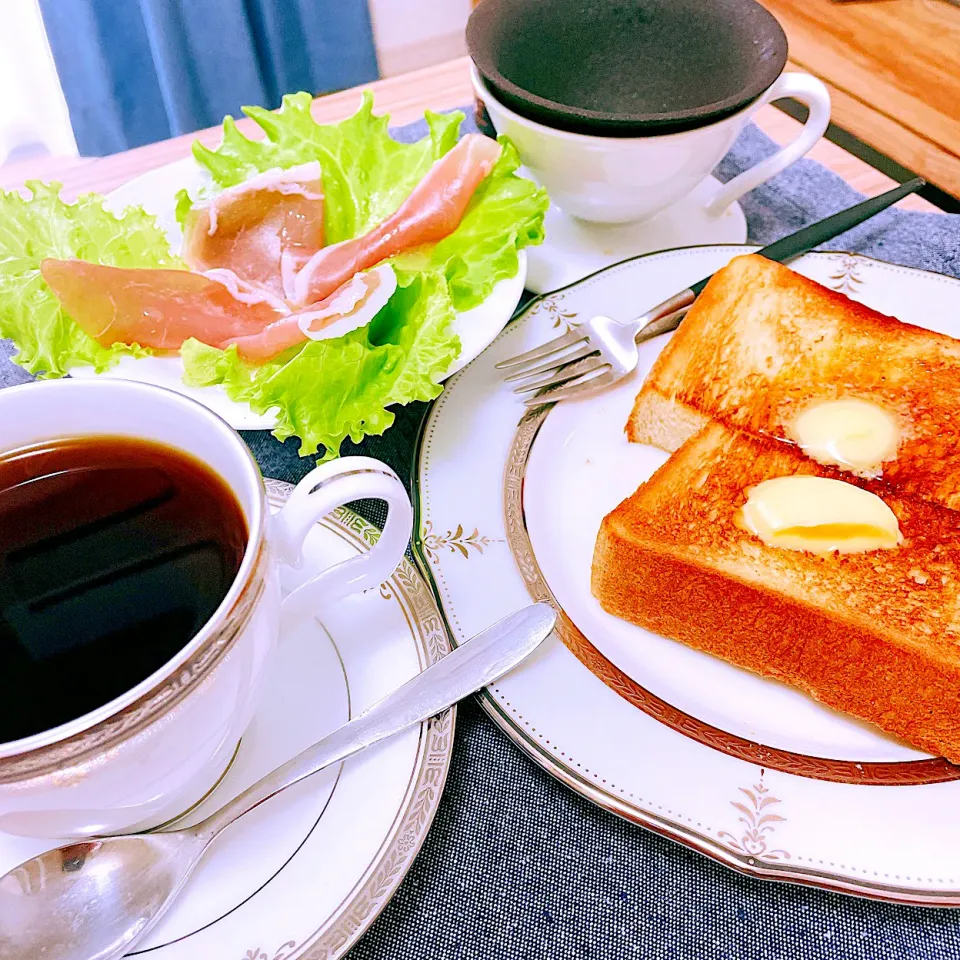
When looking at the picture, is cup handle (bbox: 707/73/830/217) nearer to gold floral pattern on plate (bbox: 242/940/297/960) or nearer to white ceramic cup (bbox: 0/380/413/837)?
white ceramic cup (bbox: 0/380/413/837)

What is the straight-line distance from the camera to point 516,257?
1292 mm

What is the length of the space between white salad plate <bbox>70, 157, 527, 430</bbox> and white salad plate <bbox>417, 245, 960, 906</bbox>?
2.3 inches

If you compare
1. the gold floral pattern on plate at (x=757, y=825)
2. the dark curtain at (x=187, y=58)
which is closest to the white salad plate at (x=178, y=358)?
the gold floral pattern on plate at (x=757, y=825)

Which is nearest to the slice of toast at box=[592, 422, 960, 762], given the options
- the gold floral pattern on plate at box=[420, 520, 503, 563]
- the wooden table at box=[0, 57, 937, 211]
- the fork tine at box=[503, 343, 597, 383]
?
the gold floral pattern on plate at box=[420, 520, 503, 563]

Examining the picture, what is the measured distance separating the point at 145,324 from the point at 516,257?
58cm

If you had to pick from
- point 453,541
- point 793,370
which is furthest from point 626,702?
point 793,370

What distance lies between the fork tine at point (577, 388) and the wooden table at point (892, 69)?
1.09 metres

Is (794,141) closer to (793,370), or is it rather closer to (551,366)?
(793,370)

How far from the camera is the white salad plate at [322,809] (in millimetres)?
679

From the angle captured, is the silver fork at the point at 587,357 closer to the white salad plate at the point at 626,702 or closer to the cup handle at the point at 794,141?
the white salad plate at the point at 626,702

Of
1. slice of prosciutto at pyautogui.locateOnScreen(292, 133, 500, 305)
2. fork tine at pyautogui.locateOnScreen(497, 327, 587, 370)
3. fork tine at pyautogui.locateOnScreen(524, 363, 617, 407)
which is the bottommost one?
fork tine at pyautogui.locateOnScreen(524, 363, 617, 407)

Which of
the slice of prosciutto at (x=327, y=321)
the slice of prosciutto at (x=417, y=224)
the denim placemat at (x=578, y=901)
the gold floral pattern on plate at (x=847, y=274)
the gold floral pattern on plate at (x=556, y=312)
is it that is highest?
the slice of prosciutto at (x=417, y=224)

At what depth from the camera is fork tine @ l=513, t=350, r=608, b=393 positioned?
1.20 meters

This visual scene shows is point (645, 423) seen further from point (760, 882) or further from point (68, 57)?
point (68, 57)
